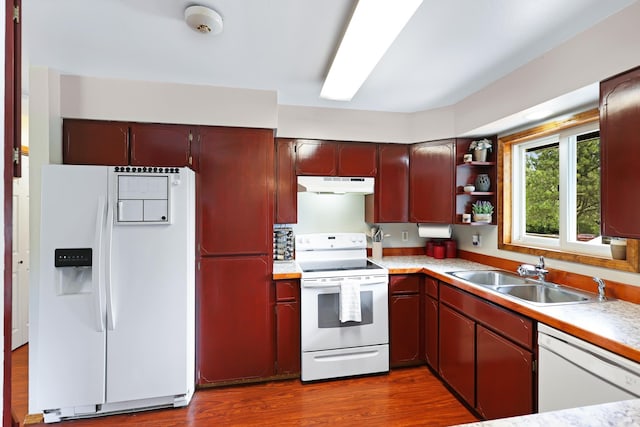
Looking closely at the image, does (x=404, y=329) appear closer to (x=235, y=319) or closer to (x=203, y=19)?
(x=235, y=319)

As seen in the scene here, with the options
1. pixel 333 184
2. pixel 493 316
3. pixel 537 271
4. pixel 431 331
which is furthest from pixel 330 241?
pixel 537 271

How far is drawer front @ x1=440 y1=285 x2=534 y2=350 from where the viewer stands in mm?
1645

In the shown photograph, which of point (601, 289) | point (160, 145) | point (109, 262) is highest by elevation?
point (160, 145)

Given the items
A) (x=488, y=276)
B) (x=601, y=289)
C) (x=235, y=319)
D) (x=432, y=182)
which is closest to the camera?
(x=601, y=289)

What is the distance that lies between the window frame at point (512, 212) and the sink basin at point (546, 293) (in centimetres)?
23

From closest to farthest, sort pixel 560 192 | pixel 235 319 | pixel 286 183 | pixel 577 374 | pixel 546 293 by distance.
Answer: pixel 577 374
pixel 546 293
pixel 560 192
pixel 235 319
pixel 286 183

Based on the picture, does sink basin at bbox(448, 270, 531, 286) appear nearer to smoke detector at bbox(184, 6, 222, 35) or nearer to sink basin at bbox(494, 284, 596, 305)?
sink basin at bbox(494, 284, 596, 305)

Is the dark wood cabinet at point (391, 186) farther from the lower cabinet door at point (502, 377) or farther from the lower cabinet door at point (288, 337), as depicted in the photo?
the lower cabinet door at point (502, 377)

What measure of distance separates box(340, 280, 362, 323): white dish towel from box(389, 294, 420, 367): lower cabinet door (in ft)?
1.25

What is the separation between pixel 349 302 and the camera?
2.49 m

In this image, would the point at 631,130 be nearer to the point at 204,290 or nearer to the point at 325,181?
the point at 325,181

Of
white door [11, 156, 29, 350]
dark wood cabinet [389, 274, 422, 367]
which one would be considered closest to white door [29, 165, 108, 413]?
white door [11, 156, 29, 350]

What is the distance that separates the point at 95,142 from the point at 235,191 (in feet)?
3.59

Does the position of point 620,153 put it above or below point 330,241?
above
